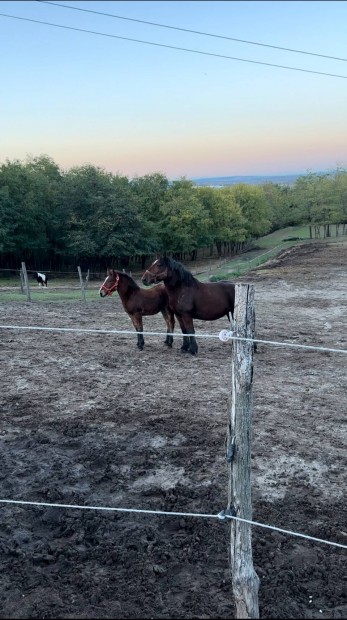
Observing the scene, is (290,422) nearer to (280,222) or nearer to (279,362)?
(279,362)

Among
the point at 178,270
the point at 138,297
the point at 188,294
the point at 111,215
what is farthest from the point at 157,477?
the point at 111,215

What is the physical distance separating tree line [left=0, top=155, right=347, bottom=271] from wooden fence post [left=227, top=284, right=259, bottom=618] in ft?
104

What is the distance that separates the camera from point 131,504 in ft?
13.1

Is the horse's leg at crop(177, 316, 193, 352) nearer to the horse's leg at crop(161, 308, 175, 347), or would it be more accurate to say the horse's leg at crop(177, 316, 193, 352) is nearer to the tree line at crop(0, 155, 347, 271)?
the horse's leg at crop(161, 308, 175, 347)

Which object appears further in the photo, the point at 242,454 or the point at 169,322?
the point at 169,322

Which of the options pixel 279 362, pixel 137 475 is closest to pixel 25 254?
pixel 279 362

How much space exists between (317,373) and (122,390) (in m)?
3.01

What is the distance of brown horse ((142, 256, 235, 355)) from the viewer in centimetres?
775

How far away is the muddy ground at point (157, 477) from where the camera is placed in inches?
120

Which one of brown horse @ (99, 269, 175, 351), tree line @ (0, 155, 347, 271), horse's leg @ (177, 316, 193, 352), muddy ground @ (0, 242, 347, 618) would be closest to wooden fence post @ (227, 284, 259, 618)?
muddy ground @ (0, 242, 347, 618)

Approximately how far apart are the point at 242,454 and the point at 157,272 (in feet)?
17.6

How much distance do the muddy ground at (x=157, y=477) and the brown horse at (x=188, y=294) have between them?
0.73 m

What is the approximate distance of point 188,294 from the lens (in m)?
7.84

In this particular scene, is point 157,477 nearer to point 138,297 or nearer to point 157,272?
point 157,272
